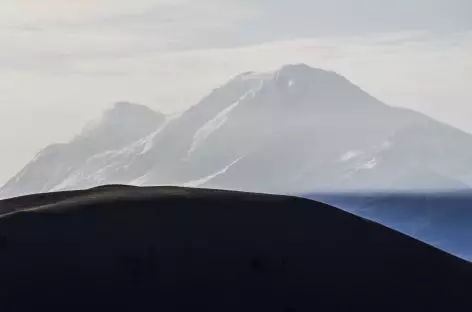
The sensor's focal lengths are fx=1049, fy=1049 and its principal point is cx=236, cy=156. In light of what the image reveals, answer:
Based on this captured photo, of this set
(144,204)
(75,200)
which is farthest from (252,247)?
(75,200)

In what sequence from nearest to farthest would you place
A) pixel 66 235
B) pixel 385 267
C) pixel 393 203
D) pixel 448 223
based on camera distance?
pixel 66 235 → pixel 385 267 → pixel 448 223 → pixel 393 203

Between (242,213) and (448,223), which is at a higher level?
(448,223)

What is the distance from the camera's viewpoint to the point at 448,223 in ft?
224

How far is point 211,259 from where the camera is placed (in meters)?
11.6

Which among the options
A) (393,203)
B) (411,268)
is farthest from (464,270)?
(393,203)

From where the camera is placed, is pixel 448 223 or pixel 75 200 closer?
pixel 75 200

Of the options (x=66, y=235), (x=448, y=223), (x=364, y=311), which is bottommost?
(x=364, y=311)

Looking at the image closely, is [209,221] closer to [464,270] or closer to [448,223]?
[464,270]

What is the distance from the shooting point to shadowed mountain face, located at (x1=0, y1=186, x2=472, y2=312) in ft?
36.7

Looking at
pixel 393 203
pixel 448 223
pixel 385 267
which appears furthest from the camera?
pixel 393 203

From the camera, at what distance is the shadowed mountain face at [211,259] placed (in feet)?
36.7

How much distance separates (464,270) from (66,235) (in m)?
A: 4.86

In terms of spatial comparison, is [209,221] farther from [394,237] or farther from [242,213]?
[394,237]

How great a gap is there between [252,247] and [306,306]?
89cm
